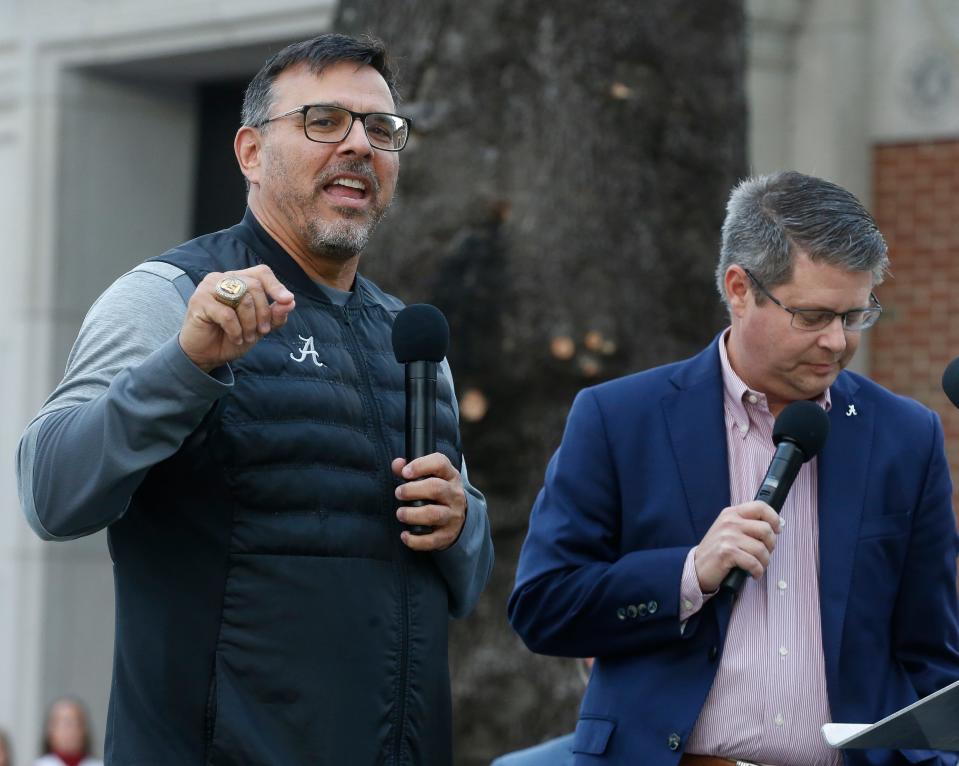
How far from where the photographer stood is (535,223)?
6.35 m

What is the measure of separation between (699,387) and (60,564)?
28.1 ft

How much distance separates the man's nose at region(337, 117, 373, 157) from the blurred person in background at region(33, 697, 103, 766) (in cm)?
630

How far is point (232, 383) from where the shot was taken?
10.5ft

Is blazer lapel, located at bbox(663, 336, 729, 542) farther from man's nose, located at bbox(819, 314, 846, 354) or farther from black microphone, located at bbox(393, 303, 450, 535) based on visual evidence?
black microphone, located at bbox(393, 303, 450, 535)

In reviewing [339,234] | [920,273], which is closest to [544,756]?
[339,234]

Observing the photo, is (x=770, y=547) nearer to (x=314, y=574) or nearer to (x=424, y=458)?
(x=424, y=458)

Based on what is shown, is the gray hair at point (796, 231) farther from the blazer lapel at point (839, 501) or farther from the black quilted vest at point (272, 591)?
the black quilted vest at point (272, 591)

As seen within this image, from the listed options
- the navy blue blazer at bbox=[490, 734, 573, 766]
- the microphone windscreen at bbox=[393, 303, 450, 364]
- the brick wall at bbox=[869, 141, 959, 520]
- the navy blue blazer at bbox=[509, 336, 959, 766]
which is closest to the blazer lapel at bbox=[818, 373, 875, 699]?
the navy blue blazer at bbox=[509, 336, 959, 766]

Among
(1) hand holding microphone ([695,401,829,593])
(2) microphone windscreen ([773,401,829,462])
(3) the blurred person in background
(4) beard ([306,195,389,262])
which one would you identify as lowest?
(3) the blurred person in background

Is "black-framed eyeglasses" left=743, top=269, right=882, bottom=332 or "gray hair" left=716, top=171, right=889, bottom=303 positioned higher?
"gray hair" left=716, top=171, right=889, bottom=303

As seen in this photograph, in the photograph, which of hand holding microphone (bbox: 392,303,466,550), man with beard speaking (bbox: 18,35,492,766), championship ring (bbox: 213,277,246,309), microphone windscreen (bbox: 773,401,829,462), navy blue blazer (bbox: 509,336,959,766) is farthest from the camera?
navy blue blazer (bbox: 509,336,959,766)

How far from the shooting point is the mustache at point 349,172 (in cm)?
362

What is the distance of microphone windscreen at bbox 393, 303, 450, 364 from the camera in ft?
11.6

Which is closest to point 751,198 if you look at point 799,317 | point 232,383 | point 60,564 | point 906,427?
point 799,317
